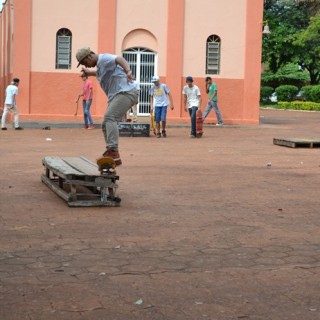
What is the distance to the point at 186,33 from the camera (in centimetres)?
2742

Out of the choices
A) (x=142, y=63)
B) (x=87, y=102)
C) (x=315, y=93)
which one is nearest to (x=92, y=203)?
(x=87, y=102)

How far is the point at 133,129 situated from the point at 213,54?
25.5 ft

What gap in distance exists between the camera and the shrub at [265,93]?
60031 mm

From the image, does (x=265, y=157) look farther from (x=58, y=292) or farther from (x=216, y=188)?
(x=58, y=292)

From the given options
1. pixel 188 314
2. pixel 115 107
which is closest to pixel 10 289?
pixel 188 314

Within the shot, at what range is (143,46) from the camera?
90.4ft

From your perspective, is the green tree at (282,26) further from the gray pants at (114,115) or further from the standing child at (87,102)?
the gray pants at (114,115)

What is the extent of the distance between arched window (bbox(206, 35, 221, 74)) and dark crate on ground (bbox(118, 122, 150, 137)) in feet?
24.5

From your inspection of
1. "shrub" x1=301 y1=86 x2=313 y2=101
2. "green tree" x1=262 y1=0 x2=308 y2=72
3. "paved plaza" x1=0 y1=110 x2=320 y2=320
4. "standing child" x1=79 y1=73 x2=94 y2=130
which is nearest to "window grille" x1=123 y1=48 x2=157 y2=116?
"standing child" x1=79 y1=73 x2=94 y2=130

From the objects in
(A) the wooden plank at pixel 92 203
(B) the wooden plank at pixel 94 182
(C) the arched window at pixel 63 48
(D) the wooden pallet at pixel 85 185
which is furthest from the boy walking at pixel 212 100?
(B) the wooden plank at pixel 94 182

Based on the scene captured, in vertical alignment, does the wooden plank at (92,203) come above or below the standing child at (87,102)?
below

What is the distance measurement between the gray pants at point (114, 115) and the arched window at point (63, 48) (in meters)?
17.5

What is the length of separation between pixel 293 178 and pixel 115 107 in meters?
3.35

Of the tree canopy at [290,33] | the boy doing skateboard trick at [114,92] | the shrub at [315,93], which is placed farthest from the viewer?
the tree canopy at [290,33]
